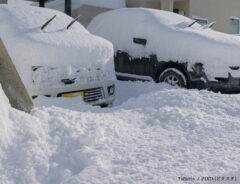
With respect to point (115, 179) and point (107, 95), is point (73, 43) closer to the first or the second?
point (107, 95)

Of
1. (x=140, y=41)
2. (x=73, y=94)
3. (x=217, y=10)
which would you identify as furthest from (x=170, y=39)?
(x=217, y=10)

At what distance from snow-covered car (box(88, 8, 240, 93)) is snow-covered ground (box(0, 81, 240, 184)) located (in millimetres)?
1246

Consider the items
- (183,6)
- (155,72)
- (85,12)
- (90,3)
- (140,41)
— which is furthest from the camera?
(183,6)

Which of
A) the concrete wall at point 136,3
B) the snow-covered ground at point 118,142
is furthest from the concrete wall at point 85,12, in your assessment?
the snow-covered ground at point 118,142

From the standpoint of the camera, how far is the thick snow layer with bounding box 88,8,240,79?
570 cm

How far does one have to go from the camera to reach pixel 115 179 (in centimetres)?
260

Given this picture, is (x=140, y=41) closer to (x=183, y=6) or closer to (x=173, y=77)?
(x=173, y=77)

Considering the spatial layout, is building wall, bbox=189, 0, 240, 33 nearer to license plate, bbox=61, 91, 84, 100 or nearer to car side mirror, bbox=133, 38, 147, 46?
car side mirror, bbox=133, 38, 147, 46

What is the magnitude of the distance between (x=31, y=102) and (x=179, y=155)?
6.29 ft

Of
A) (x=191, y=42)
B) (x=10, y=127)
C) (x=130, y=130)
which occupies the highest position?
(x=191, y=42)

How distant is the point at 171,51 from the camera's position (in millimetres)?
6141

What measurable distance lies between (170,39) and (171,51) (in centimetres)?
26

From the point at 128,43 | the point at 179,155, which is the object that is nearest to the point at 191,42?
the point at 128,43

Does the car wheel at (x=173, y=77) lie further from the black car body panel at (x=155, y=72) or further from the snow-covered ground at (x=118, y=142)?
the snow-covered ground at (x=118, y=142)
